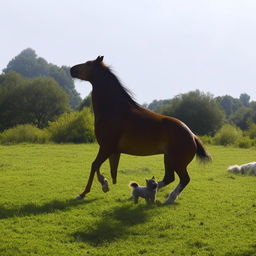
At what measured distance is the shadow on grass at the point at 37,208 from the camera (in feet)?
20.0

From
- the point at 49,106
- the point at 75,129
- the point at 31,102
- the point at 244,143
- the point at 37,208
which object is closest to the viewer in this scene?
the point at 37,208

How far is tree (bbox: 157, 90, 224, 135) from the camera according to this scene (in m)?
42.0

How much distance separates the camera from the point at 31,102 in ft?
138

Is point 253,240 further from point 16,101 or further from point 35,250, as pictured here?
point 16,101

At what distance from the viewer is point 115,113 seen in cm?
744

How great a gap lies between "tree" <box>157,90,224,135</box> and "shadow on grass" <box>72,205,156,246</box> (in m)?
36.1

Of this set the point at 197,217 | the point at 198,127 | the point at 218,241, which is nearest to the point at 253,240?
the point at 218,241

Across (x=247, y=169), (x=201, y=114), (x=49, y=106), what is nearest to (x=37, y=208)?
(x=247, y=169)

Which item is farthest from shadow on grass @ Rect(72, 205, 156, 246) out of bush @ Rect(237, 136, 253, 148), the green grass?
bush @ Rect(237, 136, 253, 148)

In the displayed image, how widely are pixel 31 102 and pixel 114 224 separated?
38.5m

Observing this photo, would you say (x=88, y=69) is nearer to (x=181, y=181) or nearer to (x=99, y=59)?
(x=99, y=59)

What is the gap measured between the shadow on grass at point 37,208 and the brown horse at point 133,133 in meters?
0.42

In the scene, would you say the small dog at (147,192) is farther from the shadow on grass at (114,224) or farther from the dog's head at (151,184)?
the shadow on grass at (114,224)

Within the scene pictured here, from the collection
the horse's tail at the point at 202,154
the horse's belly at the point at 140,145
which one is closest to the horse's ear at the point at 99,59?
the horse's belly at the point at 140,145
